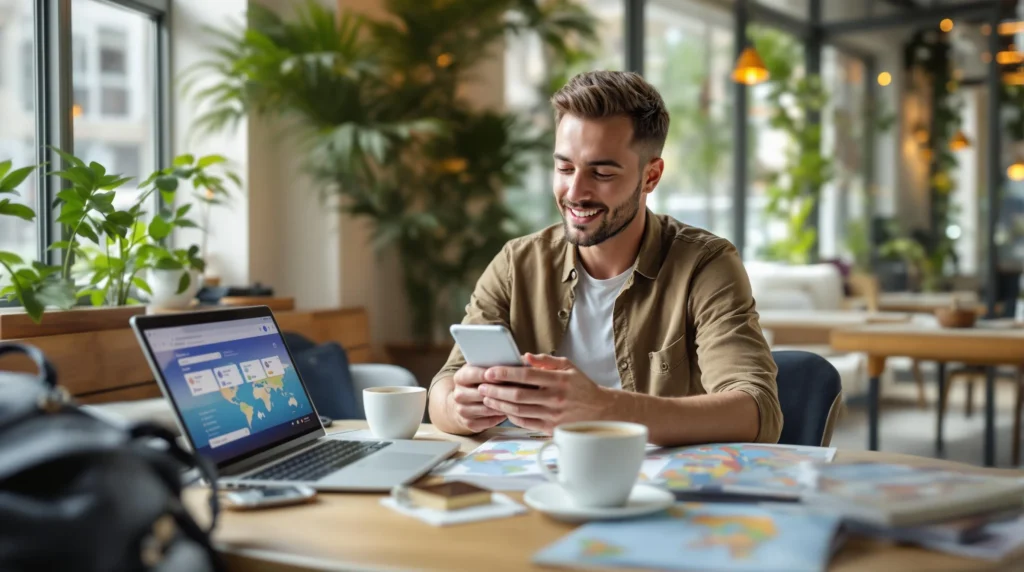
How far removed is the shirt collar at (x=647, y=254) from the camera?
6.47 ft

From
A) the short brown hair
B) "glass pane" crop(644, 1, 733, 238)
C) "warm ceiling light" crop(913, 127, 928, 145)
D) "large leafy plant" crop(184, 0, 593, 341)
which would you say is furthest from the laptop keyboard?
"warm ceiling light" crop(913, 127, 928, 145)

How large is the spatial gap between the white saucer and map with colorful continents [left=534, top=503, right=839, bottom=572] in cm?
1

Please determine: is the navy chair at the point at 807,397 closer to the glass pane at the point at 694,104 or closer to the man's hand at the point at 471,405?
the man's hand at the point at 471,405

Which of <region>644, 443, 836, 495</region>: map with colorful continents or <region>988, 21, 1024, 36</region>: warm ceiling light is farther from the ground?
<region>988, 21, 1024, 36</region>: warm ceiling light

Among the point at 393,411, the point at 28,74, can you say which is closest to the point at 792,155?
the point at 28,74

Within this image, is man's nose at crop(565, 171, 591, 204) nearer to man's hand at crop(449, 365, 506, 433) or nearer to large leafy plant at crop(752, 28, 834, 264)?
man's hand at crop(449, 365, 506, 433)

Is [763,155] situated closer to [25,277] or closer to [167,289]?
[167,289]

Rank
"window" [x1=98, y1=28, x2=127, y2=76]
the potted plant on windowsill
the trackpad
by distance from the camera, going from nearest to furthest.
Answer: the trackpad
the potted plant on windowsill
"window" [x1=98, y1=28, x2=127, y2=76]

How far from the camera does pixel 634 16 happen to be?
6.68 meters

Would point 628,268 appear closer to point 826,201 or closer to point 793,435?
point 793,435

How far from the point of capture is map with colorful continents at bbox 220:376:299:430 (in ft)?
4.47

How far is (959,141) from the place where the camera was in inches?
317

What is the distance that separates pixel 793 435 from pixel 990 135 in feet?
22.9

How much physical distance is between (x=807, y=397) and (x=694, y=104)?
5790 millimetres
